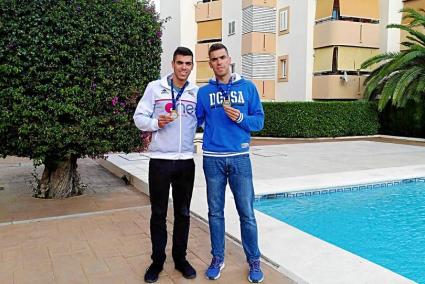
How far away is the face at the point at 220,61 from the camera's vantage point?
3311 millimetres

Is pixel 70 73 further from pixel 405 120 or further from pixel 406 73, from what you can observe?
pixel 405 120

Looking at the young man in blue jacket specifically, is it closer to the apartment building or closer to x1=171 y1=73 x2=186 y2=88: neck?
x1=171 y1=73 x2=186 y2=88: neck

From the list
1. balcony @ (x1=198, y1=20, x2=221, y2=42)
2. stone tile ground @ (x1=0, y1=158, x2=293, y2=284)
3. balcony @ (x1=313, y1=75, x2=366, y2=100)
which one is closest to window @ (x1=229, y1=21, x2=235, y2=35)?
balcony @ (x1=198, y1=20, x2=221, y2=42)

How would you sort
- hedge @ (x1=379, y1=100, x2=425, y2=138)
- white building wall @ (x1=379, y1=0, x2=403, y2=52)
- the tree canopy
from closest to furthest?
the tree canopy
hedge @ (x1=379, y1=100, x2=425, y2=138)
white building wall @ (x1=379, y1=0, x2=403, y2=52)

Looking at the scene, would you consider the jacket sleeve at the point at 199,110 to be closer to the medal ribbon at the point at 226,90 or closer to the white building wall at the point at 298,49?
the medal ribbon at the point at 226,90

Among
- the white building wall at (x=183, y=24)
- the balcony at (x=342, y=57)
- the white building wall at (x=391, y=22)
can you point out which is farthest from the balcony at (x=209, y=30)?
the white building wall at (x=391, y=22)

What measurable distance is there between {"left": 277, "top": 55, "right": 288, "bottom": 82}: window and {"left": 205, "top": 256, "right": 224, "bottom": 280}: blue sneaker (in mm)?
19470

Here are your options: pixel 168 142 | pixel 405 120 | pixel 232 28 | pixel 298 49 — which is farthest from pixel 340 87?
pixel 168 142

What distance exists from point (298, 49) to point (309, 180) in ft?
48.2

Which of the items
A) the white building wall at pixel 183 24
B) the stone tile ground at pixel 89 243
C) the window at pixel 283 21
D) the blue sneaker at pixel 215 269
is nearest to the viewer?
the blue sneaker at pixel 215 269

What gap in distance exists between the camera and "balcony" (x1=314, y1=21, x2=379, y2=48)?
1912 centimetres

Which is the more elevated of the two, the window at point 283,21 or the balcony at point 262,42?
the window at point 283,21

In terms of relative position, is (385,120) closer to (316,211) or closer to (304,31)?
(304,31)

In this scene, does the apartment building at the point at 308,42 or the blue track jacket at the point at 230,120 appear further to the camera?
the apartment building at the point at 308,42
